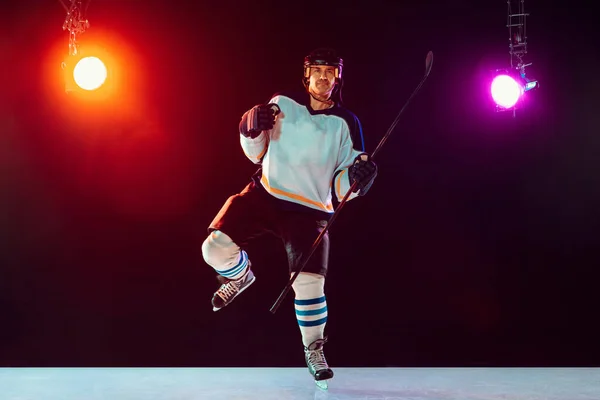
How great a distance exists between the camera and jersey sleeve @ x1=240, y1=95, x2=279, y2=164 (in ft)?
12.0

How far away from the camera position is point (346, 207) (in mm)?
4230

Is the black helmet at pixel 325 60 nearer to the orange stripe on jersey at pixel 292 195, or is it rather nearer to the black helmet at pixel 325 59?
the black helmet at pixel 325 59

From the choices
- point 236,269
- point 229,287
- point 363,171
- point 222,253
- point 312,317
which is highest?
point 363,171

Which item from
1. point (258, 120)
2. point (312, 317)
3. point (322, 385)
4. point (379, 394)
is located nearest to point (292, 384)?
point (322, 385)

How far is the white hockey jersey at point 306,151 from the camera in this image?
369 cm

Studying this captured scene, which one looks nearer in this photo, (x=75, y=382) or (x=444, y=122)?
(x=75, y=382)

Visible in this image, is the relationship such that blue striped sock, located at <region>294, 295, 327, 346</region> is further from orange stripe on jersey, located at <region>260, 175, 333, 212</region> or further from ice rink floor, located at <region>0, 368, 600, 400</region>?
orange stripe on jersey, located at <region>260, 175, 333, 212</region>

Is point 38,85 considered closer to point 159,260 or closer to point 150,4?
point 150,4

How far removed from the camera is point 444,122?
4281 mm

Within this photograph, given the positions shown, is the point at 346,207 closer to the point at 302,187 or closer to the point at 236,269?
the point at 302,187

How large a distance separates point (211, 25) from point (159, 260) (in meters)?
1.43

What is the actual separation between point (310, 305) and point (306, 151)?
A: 781 millimetres

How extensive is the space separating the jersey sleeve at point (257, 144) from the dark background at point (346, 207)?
55 cm

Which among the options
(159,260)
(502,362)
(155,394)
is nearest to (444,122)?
(502,362)
